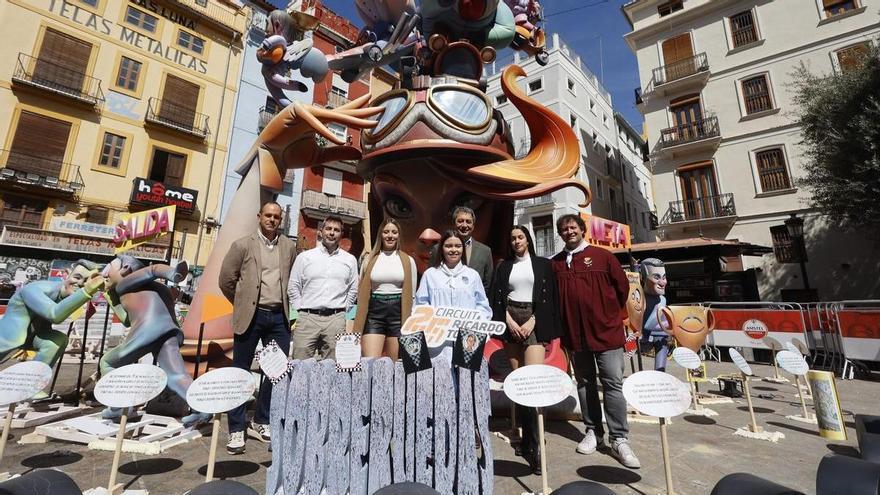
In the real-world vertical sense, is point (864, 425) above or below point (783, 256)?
below

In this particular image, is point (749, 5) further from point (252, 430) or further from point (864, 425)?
point (252, 430)

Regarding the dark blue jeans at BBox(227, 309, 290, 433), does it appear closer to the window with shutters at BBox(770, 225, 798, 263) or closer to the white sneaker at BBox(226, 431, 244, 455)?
the white sneaker at BBox(226, 431, 244, 455)

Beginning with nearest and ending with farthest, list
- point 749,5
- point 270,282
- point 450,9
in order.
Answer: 1. point 270,282
2. point 450,9
3. point 749,5

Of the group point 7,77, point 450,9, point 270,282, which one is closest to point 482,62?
point 450,9

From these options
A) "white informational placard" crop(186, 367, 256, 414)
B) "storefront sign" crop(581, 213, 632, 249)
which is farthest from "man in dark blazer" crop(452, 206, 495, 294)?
"storefront sign" crop(581, 213, 632, 249)

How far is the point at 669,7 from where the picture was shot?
59.3 feet

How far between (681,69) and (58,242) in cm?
2486

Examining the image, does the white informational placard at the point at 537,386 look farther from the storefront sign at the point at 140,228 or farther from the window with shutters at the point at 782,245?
the window with shutters at the point at 782,245

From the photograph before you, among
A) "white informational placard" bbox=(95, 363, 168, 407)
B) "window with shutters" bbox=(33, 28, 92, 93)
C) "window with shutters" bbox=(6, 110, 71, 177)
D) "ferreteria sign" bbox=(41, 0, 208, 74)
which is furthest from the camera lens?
"ferreteria sign" bbox=(41, 0, 208, 74)

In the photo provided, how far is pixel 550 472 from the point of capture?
8.73ft

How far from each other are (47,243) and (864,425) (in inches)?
784

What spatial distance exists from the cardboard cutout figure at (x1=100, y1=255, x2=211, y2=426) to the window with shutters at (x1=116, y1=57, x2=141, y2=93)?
55.6ft

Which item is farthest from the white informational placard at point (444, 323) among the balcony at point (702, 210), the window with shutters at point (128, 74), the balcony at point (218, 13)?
the balcony at point (218, 13)

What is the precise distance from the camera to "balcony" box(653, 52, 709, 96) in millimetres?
16500
